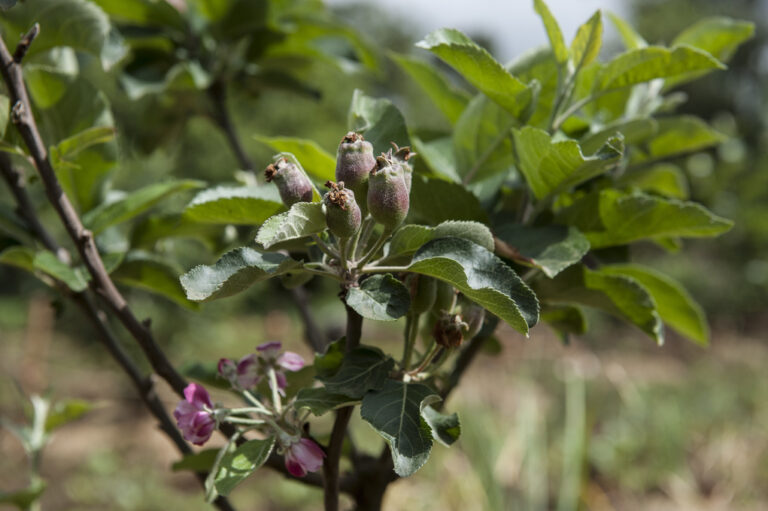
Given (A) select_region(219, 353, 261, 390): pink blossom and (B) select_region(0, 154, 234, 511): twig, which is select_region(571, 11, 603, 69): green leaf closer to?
(A) select_region(219, 353, 261, 390): pink blossom

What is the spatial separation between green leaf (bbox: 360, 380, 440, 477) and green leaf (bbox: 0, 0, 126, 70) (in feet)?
1.54

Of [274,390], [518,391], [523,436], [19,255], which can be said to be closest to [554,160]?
[274,390]

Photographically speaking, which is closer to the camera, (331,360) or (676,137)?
(331,360)

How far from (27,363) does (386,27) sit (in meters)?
19.3

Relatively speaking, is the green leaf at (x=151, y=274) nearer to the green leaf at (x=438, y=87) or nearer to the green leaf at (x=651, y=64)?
the green leaf at (x=438, y=87)

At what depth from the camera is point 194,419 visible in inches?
19.8

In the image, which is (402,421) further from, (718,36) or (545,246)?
(718,36)

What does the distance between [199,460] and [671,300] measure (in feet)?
1.65

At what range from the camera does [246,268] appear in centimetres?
41

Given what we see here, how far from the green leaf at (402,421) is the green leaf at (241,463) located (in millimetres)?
77

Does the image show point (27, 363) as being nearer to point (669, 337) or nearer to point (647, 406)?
point (647, 406)

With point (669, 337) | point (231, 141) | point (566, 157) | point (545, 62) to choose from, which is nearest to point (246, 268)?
point (566, 157)

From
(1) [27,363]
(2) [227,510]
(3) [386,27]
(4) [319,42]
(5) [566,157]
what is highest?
(5) [566,157]

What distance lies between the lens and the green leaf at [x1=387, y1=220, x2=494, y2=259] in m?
0.45
